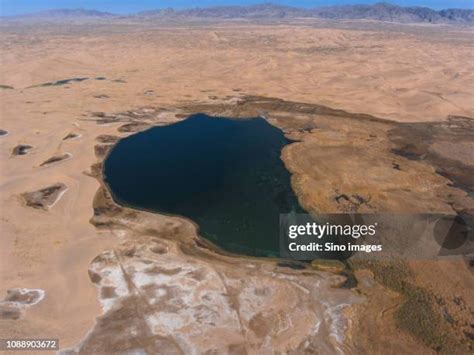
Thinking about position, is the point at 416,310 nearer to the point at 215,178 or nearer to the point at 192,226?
the point at 192,226

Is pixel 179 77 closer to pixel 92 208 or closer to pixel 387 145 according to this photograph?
pixel 387 145

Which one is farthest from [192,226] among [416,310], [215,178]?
[416,310]

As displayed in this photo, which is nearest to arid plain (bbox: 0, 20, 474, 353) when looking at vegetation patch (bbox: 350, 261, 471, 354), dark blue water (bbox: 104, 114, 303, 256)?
vegetation patch (bbox: 350, 261, 471, 354)

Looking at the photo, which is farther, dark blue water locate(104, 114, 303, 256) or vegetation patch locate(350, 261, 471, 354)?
dark blue water locate(104, 114, 303, 256)

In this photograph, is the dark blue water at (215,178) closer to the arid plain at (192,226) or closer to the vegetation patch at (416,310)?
the arid plain at (192,226)

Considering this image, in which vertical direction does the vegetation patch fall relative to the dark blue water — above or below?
below

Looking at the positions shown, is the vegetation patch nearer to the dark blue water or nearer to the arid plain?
the arid plain
